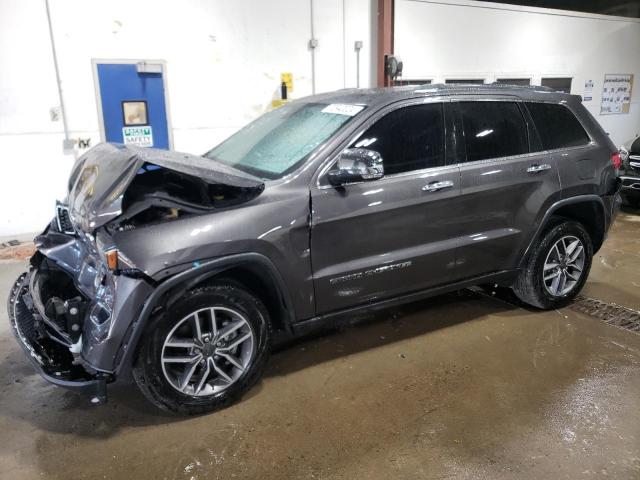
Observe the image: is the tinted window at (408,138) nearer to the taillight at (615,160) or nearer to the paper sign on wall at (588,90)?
the taillight at (615,160)

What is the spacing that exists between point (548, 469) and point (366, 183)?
172cm

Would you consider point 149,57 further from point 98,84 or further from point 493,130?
point 493,130

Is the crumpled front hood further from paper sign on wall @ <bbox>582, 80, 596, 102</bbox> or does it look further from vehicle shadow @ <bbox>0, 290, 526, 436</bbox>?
paper sign on wall @ <bbox>582, 80, 596, 102</bbox>

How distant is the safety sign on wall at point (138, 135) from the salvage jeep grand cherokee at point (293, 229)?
2866mm

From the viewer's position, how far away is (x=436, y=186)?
3.14 metres

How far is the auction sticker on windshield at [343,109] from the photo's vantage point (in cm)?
307

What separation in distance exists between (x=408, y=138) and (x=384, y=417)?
5.45 feet

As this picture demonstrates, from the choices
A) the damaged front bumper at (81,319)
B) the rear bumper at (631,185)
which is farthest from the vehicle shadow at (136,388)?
the rear bumper at (631,185)

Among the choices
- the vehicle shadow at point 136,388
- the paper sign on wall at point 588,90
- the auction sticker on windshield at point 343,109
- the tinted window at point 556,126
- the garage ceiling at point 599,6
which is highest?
the garage ceiling at point 599,6

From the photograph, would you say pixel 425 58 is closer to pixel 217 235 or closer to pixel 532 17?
pixel 532 17

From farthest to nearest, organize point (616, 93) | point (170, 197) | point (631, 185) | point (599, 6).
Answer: point (599, 6), point (616, 93), point (631, 185), point (170, 197)

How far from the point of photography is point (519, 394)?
9.57 ft

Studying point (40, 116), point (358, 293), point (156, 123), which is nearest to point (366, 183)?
point (358, 293)

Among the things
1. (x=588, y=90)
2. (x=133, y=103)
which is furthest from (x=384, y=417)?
(x=588, y=90)
